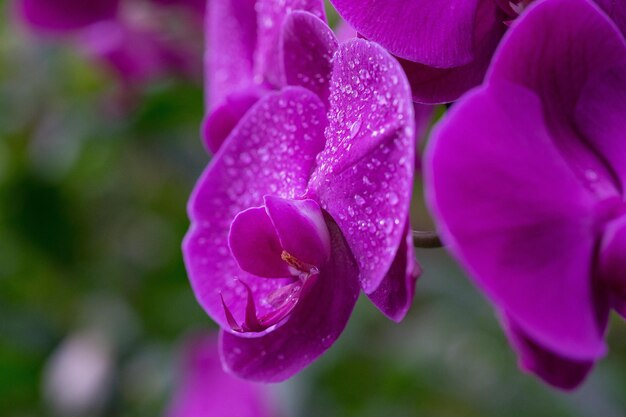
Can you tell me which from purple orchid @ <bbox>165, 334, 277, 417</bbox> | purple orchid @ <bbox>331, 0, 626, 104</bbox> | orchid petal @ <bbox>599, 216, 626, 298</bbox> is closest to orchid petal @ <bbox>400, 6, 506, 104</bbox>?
purple orchid @ <bbox>331, 0, 626, 104</bbox>

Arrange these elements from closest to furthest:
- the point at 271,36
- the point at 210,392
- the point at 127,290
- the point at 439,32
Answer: the point at 439,32
the point at 271,36
the point at 210,392
the point at 127,290

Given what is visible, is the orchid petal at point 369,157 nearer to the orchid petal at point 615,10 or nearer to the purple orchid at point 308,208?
the purple orchid at point 308,208

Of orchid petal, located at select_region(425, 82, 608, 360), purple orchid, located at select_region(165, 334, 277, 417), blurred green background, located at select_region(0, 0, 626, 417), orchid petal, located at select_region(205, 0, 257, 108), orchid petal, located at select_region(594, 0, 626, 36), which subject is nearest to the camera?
orchid petal, located at select_region(425, 82, 608, 360)

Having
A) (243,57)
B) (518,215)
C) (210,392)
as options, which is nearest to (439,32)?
(518,215)

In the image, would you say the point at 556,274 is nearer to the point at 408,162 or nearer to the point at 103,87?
the point at 408,162

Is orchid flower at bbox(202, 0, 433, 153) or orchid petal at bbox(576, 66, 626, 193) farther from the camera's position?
orchid flower at bbox(202, 0, 433, 153)

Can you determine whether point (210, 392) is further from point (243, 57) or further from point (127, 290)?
point (243, 57)

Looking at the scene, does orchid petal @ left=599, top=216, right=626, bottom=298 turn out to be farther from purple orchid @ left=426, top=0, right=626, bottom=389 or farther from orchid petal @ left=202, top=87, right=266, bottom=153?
orchid petal @ left=202, top=87, right=266, bottom=153
